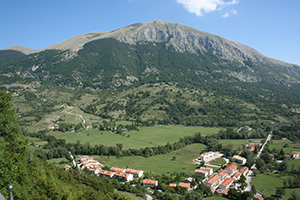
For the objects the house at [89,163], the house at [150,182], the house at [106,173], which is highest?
the house at [89,163]

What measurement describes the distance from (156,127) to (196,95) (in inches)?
2412

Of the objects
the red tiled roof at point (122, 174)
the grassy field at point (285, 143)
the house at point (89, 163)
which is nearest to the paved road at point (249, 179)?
the grassy field at point (285, 143)

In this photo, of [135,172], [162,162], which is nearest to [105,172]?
[135,172]

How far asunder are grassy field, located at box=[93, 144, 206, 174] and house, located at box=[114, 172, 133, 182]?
20.6 ft

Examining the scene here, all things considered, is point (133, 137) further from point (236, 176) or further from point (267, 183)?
point (267, 183)

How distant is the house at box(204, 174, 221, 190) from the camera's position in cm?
4260

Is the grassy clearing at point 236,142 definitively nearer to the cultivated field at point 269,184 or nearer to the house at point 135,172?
the cultivated field at point 269,184

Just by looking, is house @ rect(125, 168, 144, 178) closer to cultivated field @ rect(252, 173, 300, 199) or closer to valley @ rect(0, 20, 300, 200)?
valley @ rect(0, 20, 300, 200)

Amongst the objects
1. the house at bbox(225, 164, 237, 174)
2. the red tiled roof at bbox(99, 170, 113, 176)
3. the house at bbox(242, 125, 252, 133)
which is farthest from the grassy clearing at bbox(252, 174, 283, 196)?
the house at bbox(242, 125, 252, 133)

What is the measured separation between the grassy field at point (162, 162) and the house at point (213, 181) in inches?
256

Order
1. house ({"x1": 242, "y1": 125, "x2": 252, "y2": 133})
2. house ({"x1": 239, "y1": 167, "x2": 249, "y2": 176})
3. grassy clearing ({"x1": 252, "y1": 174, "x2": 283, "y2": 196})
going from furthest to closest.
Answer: house ({"x1": 242, "y1": 125, "x2": 252, "y2": 133}), house ({"x1": 239, "y1": 167, "x2": 249, "y2": 176}), grassy clearing ({"x1": 252, "y1": 174, "x2": 283, "y2": 196})

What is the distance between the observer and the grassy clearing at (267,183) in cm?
4134

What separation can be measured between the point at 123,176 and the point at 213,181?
19.5m

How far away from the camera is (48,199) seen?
17.2 meters
